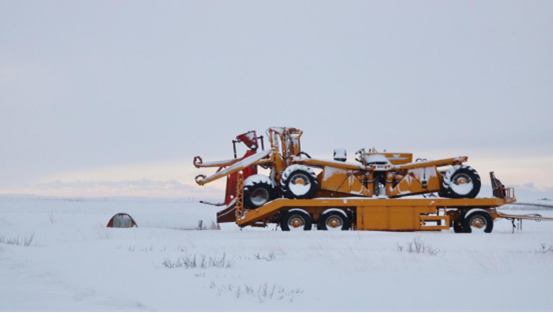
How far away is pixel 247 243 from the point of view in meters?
13.6

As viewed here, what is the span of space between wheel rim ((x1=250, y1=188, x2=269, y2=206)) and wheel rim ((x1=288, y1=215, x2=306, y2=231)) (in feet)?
4.54

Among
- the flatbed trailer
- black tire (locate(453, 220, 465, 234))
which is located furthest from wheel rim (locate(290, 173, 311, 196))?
black tire (locate(453, 220, 465, 234))

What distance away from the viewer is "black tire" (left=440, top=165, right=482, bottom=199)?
703 inches

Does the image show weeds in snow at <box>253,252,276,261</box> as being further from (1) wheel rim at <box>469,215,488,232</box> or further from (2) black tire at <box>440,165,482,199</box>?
(1) wheel rim at <box>469,215,488,232</box>

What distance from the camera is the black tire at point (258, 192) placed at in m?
18.5

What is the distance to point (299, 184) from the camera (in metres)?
18.1

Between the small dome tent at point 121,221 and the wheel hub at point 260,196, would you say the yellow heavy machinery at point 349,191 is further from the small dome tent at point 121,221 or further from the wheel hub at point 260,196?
the small dome tent at point 121,221

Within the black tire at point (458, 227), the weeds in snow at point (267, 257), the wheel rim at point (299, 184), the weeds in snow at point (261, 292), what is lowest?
the weeds in snow at point (261, 292)

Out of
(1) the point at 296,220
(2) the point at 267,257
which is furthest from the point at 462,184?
(2) the point at 267,257

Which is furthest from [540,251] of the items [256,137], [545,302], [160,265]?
[256,137]

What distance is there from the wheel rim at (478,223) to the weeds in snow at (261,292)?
40.0 feet

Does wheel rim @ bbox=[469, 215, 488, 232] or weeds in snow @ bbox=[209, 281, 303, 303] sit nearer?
weeds in snow @ bbox=[209, 281, 303, 303]

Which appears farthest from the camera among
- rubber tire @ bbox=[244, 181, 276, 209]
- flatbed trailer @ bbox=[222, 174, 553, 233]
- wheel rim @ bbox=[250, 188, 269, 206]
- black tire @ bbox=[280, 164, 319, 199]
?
wheel rim @ bbox=[250, 188, 269, 206]

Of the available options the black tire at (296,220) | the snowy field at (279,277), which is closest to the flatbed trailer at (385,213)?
the black tire at (296,220)
